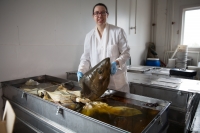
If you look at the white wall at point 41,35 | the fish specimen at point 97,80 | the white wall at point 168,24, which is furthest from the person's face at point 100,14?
the white wall at point 168,24

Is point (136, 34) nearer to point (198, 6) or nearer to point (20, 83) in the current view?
point (198, 6)

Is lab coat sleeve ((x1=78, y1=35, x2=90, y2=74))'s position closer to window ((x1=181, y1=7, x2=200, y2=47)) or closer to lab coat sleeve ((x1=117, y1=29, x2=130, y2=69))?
lab coat sleeve ((x1=117, y1=29, x2=130, y2=69))

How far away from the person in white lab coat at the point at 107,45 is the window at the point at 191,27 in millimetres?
3534

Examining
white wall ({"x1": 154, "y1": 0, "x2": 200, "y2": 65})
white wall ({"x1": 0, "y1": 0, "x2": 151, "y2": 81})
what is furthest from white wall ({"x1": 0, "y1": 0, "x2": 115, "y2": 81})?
white wall ({"x1": 154, "y1": 0, "x2": 200, "y2": 65})

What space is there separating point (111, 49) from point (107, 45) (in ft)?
0.22

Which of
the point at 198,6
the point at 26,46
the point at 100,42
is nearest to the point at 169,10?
the point at 198,6

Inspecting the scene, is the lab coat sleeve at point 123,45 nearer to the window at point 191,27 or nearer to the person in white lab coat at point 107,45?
the person in white lab coat at point 107,45

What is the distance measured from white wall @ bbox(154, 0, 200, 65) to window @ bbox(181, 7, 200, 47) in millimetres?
139

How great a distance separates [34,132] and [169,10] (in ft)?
15.0

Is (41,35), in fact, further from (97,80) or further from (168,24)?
(168,24)

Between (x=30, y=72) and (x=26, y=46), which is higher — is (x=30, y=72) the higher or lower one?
the lower one

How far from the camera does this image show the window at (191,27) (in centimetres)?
405

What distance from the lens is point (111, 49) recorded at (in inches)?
57.1

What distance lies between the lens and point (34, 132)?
1.19 meters
